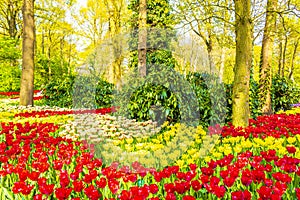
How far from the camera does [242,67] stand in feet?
19.1

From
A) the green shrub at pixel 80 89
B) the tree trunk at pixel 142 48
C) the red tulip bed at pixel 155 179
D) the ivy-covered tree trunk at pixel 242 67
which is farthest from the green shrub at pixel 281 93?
the green shrub at pixel 80 89

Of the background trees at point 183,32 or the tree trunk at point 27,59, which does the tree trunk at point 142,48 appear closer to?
the background trees at point 183,32

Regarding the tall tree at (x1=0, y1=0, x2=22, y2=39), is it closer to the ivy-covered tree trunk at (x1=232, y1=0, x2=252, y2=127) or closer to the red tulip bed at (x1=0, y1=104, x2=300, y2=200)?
the ivy-covered tree trunk at (x1=232, y1=0, x2=252, y2=127)

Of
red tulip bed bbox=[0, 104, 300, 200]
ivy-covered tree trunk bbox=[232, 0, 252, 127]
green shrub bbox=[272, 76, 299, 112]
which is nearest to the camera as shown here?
red tulip bed bbox=[0, 104, 300, 200]

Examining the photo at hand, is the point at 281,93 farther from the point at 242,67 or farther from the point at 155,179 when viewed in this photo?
the point at 155,179

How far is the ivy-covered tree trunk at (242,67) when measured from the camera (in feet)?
18.9

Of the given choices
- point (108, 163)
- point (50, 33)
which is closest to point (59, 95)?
point (108, 163)

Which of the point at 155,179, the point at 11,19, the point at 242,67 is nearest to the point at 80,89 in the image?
the point at 242,67

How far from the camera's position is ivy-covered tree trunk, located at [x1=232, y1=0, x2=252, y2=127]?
18.9 feet

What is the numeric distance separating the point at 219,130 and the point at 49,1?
90.9 feet

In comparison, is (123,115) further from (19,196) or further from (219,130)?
(19,196)

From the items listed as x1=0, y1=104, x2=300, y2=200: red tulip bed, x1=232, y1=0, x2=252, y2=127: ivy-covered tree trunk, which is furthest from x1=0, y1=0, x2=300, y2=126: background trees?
x1=0, y1=104, x2=300, y2=200: red tulip bed

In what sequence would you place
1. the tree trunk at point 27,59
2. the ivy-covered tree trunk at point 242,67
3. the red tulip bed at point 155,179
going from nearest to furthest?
the red tulip bed at point 155,179 → the ivy-covered tree trunk at point 242,67 → the tree trunk at point 27,59

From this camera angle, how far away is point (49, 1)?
28375 millimetres
